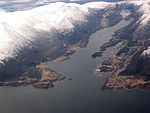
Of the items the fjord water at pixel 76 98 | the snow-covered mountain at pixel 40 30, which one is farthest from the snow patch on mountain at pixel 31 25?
the fjord water at pixel 76 98

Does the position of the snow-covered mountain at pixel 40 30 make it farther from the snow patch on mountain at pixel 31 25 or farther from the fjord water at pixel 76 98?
the fjord water at pixel 76 98

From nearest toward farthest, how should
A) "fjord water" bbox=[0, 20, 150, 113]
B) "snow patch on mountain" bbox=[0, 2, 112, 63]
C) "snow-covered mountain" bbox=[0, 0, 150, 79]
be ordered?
"fjord water" bbox=[0, 20, 150, 113] → "snow-covered mountain" bbox=[0, 0, 150, 79] → "snow patch on mountain" bbox=[0, 2, 112, 63]

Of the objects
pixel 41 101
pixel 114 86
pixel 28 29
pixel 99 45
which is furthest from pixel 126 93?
pixel 28 29

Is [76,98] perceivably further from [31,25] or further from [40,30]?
[31,25]

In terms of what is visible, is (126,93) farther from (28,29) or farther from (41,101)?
(28,29)

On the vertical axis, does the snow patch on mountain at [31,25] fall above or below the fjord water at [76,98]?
above

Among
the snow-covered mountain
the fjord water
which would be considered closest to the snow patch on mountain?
the snow-covered mountain

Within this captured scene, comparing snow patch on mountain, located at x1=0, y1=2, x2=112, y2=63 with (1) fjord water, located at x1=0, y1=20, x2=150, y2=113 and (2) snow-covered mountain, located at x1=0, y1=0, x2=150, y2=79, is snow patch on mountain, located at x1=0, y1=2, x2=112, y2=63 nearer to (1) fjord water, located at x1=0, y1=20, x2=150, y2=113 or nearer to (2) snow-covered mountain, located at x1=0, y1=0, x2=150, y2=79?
(2) snow-covered mountain, located at x1=0, y1=0, x2=150, y2=79

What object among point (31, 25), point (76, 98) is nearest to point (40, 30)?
point (31, 25)

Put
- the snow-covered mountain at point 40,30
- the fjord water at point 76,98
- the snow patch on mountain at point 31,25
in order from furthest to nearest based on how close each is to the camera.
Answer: the snow patch on mountain at point 31,25 < the snow-covered mountain at point 40,30 < the fjord water at point 76,98
